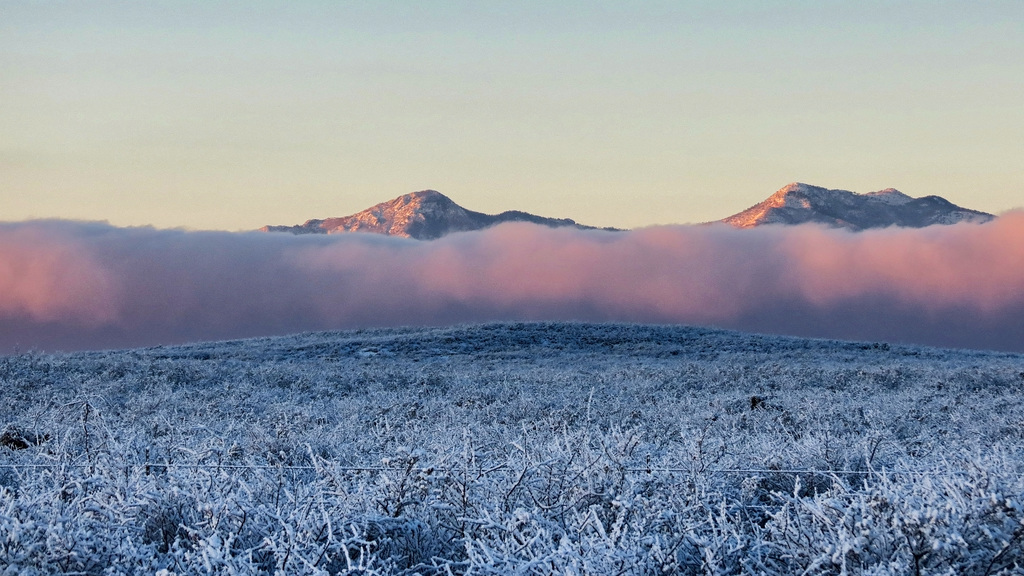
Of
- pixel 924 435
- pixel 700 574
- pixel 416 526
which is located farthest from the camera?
pixel 924 435

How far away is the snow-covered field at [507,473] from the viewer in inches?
140

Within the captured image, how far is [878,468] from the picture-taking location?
7012 millimetres

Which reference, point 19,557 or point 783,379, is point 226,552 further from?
point 783,379

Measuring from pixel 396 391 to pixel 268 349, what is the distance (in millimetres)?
20755

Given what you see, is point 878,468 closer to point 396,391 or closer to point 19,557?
point 19,557

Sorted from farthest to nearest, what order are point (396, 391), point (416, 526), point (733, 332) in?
point (733, 332), point (396, 391), point (416, 526)

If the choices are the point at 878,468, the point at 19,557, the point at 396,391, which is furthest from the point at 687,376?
the point at 19,557

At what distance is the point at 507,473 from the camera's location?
5.42 m

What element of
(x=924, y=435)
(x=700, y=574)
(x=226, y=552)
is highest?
(x=226, y=552)

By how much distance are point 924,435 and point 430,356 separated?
26002 millimetres

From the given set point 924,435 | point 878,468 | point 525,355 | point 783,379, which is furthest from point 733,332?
point 878,468

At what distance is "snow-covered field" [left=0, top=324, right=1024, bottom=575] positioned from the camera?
3.56 m

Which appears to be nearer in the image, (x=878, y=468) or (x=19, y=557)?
(x=19, y=557)

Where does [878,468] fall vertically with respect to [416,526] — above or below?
below
